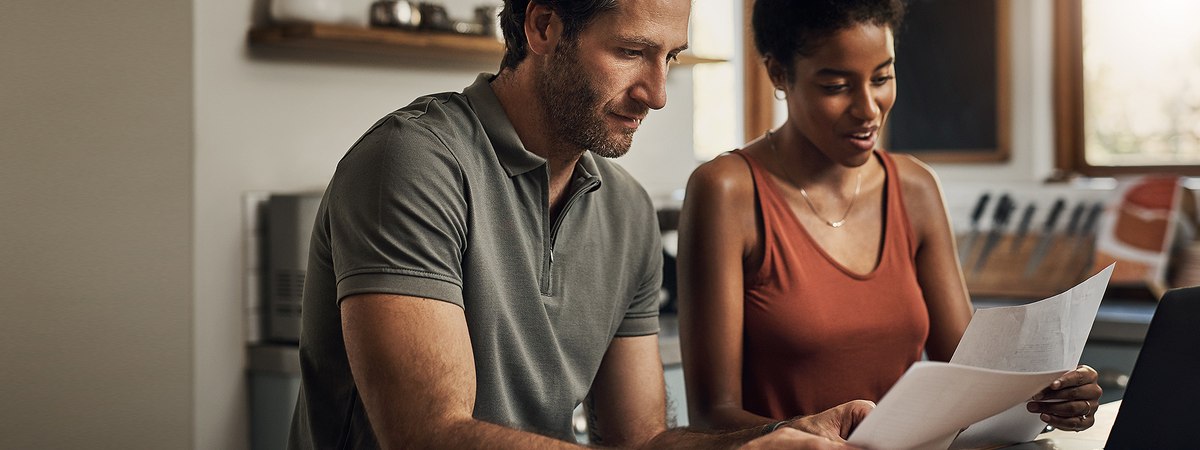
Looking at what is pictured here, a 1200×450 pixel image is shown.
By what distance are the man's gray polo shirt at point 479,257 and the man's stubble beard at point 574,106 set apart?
0.05 m

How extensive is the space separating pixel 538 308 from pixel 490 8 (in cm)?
157

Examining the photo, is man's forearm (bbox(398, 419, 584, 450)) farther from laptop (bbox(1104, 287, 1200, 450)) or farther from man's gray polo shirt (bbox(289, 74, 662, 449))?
laptop (bbox(1104, 287, 1200, 450))

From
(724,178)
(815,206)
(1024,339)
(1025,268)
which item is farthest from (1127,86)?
(1024,339)

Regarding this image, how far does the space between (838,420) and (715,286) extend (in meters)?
0.45

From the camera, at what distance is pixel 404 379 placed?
1191mm

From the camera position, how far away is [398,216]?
1235 mm

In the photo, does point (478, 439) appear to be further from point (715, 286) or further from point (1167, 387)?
point (1167, 387)

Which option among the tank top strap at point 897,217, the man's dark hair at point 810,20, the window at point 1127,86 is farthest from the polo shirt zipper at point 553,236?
the window at point 1127,86

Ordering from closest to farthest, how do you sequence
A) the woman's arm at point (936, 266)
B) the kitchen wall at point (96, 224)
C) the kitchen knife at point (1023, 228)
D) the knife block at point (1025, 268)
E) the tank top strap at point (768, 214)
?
the tank top strap at point (768, 214) < the woman's arm at point (936, 266) < the kitchen wall at point (96, 224) < the knife block at point (1025, 268) < the kitchen knife at point (1023, 228)

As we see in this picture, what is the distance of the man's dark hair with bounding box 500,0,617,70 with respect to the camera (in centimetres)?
138

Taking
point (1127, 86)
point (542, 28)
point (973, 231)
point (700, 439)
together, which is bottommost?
point (700, 439)

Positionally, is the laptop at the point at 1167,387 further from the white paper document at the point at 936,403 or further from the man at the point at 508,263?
the man at the point at 508,263

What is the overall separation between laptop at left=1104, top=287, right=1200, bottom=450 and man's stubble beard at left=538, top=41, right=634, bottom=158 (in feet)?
2.05

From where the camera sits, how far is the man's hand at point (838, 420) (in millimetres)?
1272
